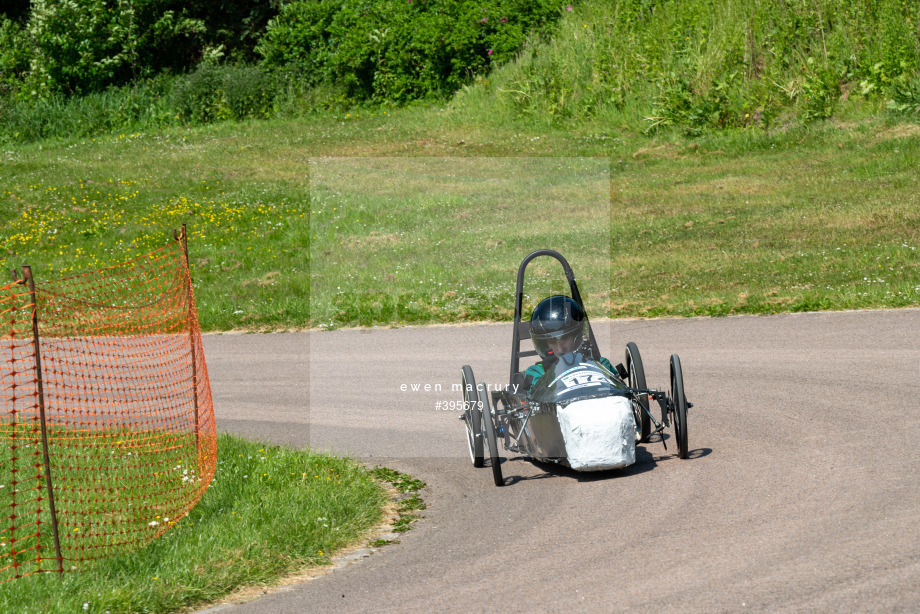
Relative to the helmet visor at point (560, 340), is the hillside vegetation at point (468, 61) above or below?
above

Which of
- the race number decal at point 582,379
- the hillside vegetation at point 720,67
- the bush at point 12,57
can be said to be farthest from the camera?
the bush at point 12,57

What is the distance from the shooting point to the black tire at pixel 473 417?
8.11 meters

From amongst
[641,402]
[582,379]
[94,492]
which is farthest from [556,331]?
[94,492]

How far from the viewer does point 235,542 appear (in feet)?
22.1

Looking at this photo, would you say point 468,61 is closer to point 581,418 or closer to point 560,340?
point 560,340

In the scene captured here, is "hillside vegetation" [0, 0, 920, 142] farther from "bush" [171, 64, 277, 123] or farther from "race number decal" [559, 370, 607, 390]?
"race number decal" [559, 370, 607, 390]

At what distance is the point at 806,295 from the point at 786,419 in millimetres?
5520

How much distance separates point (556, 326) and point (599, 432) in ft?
4.02

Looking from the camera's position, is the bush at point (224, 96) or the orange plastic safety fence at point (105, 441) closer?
the orange plastic safety fence at point (105, 441)

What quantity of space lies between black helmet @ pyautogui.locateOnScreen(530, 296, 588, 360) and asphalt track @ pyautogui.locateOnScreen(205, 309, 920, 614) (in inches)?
40.2

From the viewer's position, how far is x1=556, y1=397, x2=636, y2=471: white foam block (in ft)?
24.0

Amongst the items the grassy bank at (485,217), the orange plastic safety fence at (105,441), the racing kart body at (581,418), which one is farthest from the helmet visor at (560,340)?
the grassy bank at (485,217)

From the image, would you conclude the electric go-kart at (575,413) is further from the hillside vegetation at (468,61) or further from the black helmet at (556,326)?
the hillside vegetation at (468,61)

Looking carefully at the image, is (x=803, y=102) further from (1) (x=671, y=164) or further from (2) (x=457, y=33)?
(2) (x=457, y=33)
